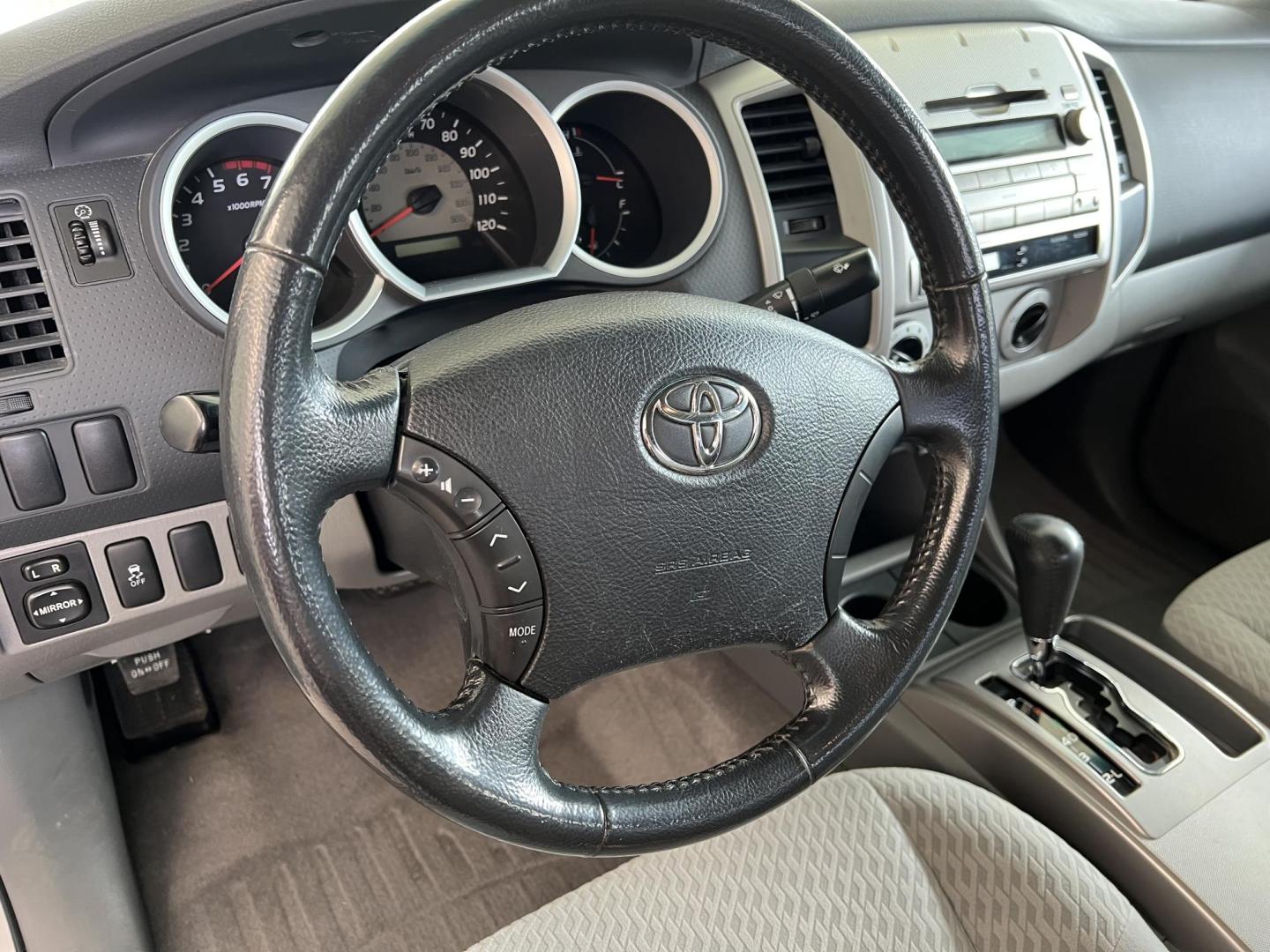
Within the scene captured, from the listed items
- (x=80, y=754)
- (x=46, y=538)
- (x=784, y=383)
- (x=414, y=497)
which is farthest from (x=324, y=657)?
(x=80, y=754)

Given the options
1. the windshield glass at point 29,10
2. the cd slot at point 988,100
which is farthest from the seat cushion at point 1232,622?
the windshield glass at point 29,10

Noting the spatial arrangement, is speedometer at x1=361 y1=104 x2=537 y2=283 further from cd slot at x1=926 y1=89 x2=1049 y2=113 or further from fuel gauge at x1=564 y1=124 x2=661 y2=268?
cd slot at x1=926 y1=89 x2=1049 y2=113

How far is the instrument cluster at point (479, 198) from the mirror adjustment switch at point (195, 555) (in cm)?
21

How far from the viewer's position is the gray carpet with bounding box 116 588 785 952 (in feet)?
4.33

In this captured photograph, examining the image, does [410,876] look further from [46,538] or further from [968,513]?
[968,513]

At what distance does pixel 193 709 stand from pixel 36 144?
0.87 metres

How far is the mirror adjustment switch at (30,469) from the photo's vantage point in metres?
0.88

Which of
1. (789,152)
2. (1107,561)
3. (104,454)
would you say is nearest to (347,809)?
(104,454)

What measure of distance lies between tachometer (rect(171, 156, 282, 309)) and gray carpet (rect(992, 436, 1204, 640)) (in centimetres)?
139

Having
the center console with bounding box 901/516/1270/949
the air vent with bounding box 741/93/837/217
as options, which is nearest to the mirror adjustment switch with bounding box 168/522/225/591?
the air vent with bounding box 741/93/837/217

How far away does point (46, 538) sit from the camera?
3.02 ft

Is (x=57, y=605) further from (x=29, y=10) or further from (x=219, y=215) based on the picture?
(x=29, y=10)

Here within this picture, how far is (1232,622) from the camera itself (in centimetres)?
123

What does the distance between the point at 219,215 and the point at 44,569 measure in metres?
0.36
